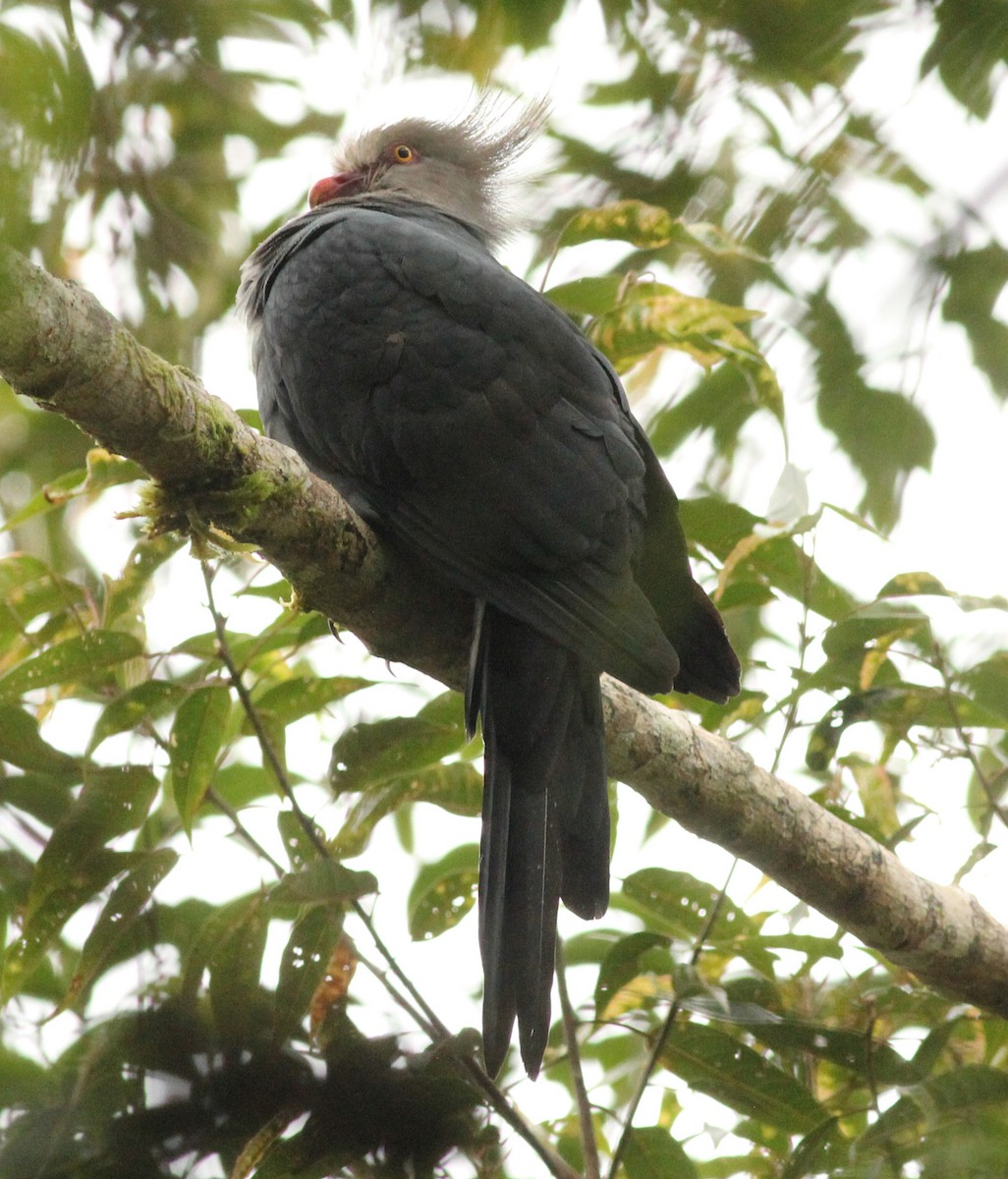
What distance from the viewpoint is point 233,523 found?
1974 millimetres

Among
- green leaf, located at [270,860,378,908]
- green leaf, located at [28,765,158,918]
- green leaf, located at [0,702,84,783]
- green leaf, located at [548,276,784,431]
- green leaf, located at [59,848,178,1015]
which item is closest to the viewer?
green leaf, located at [59,848,178,1015]

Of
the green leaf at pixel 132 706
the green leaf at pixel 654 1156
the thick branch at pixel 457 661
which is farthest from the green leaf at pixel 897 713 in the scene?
the green leaf at pixel 132 706

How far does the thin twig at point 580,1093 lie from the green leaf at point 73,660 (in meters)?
0.98

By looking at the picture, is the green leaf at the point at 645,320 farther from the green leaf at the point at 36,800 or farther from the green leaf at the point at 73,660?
the green leaf at the point at 36,800

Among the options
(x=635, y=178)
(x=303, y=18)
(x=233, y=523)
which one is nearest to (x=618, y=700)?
(x=233, y=523)

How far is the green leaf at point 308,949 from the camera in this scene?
1859 mm

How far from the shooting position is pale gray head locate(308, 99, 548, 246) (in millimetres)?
4020

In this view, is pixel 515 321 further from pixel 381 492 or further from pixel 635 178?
pixel 635 178

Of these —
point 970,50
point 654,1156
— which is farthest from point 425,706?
point 970,50

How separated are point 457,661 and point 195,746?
24.4 inches

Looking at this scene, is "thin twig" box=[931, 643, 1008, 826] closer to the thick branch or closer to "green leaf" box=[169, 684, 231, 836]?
the thick branch

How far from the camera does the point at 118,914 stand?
1.70 meters

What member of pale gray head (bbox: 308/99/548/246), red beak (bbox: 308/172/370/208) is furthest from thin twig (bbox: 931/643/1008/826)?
red beak (bbox: 308/172/370/208)

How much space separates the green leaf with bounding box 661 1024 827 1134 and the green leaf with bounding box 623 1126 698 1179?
122mm
